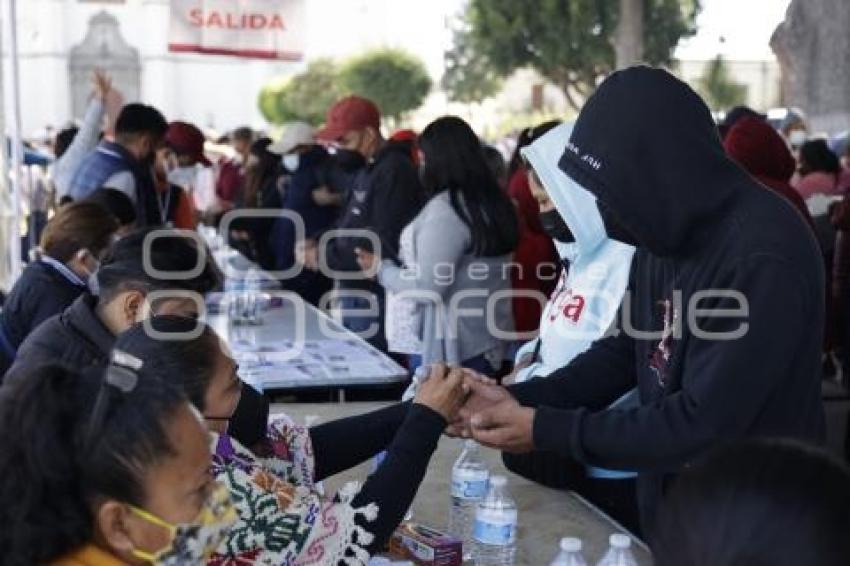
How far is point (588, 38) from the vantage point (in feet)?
87.6

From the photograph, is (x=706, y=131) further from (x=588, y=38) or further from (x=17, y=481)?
(x=588, y=38)

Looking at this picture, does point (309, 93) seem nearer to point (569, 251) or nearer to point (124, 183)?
point (124, 183)

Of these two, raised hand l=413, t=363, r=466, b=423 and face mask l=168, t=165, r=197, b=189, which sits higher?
raised hand l=413, t=363, r=466, b=423

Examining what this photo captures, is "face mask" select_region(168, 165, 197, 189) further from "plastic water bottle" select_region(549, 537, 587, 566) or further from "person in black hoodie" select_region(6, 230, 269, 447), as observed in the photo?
"plastic water bottle" select_region(549, 537, 587, 566)

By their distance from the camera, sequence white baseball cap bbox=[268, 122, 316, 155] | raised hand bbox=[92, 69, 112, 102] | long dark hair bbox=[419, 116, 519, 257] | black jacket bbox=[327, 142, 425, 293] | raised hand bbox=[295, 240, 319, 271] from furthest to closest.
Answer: white baseball cap bbox=[268, 122, 316, 155], raised hand bbox=[92, 69, 112, 102], raised hand bbox=[295, 240, 319, 271], black jacket bbox=[327, 142, 425, 293], long dark hair bbox=[419, 116, 519, 257]

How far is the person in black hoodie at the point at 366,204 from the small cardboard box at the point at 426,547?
2.88 metres

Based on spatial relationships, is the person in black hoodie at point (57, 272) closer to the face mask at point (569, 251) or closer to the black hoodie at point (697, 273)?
the face mask at point (569, 251)

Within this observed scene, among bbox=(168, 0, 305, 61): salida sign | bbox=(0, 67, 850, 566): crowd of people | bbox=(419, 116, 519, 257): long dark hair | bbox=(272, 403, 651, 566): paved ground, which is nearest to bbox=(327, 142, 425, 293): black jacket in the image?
bbox=(419, 116, 519, 257): long dark hair

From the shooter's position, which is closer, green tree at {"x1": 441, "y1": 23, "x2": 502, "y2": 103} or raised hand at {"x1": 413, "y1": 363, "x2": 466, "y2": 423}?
raised hand at {"x1": 413, "y1": 363, "x2": 466, "y2": 423}

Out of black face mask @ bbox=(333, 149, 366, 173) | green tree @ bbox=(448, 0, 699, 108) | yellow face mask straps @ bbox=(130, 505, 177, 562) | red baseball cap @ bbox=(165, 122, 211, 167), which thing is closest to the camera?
yellow face mask straps @ bbox=(130, 505, 177, 562)

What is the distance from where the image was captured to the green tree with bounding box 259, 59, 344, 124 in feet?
114

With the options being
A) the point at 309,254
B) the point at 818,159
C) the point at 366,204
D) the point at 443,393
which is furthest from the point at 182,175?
the point at 443,393

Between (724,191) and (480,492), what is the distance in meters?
0.91

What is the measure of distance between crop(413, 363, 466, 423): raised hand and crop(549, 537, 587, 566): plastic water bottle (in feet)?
1.15
